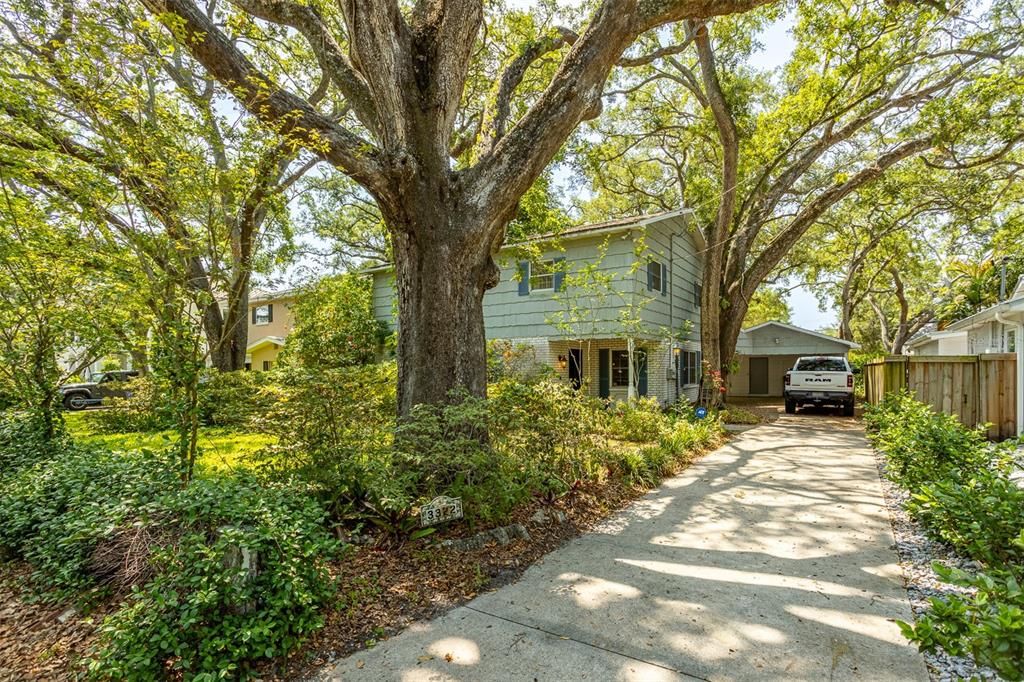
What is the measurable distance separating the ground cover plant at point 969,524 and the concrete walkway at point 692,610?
459 millimetres

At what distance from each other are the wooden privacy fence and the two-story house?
479 centimetres

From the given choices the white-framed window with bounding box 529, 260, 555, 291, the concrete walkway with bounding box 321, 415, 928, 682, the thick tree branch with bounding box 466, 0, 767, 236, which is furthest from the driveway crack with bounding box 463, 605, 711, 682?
the white-framed window with bounding box 529, 260, 555, 291

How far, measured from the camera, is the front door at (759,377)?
23.0 m

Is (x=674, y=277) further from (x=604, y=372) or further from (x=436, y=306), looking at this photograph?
(x=436, y=306)

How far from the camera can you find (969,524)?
327cm

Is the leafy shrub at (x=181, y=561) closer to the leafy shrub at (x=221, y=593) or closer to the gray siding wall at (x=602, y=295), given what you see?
the leafy shrub at (x=221, y=593)

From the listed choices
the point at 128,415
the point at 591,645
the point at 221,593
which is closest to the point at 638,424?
the point at 591,645

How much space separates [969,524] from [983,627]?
2.27m

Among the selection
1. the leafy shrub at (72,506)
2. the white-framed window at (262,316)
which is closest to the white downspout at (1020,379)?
the leafy shrub at (72,506)

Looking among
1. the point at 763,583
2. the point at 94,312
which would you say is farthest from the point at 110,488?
the point at 763,583

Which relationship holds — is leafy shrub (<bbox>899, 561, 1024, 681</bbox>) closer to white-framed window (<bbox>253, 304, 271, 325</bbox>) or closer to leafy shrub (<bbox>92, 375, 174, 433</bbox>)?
leafy shrub (<bbox>92, 375, 174, 433</bbox>)

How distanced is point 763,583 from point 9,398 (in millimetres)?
8579

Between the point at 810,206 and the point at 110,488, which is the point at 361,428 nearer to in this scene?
the point at 110,488

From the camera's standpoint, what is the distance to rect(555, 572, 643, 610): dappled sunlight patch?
10.9 ft
